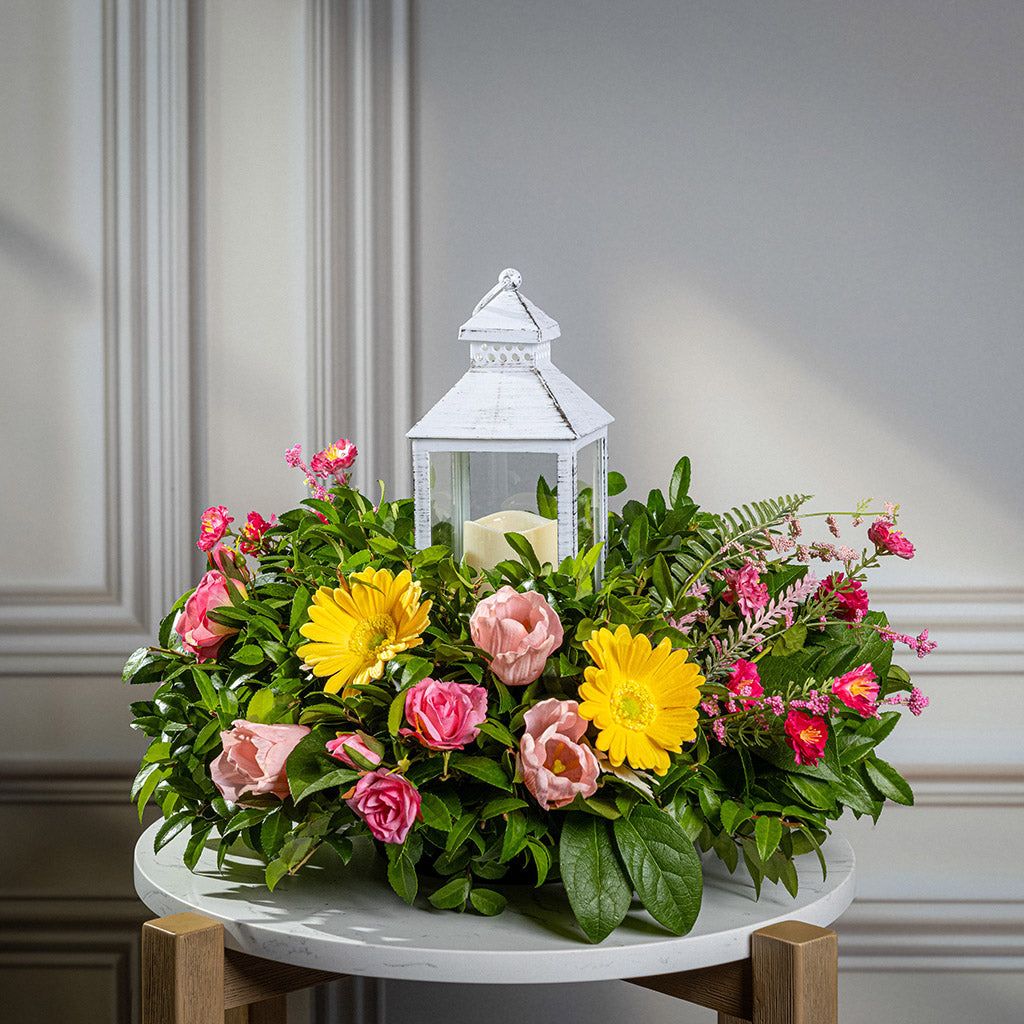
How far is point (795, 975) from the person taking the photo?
2.30 feet

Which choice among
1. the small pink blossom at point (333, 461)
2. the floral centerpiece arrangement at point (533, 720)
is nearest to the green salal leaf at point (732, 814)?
the floral centerpiece arrangement at point (533, 720)

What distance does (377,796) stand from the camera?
2.37 feet

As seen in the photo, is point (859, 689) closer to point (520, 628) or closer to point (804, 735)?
point (804, 735)

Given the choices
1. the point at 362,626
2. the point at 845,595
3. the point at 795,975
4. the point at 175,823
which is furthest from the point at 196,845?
the point at 845,595

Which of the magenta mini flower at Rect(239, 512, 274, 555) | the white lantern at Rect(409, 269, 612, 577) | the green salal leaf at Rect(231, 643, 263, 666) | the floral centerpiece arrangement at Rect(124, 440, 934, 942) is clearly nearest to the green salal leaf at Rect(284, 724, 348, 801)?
the floral centerpiece arrangement at Rect(124, 440, 934, 942)

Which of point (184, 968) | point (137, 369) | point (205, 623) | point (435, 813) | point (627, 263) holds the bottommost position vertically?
point (184, 968)

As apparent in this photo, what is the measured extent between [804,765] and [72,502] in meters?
1.13

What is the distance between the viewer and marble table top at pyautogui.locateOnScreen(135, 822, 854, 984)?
701mm

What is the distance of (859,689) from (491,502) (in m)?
0.33

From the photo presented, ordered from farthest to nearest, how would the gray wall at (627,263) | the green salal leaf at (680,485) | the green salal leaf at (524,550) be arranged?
the gray wall at (627,263) < the green salal leaf at (680,485) < the green salal leaf at (524,550)

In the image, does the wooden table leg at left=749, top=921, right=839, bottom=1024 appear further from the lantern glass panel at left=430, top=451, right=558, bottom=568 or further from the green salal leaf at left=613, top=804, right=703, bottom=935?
the lantern glass panel at left=430, top=451, right=558, bottom=568

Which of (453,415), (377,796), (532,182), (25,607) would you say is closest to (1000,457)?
(532,182)

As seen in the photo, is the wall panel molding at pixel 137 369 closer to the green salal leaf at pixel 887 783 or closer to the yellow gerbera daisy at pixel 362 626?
the yellow gerbera daisy at pixel 362 626

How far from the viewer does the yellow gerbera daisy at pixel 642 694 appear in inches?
28.5
